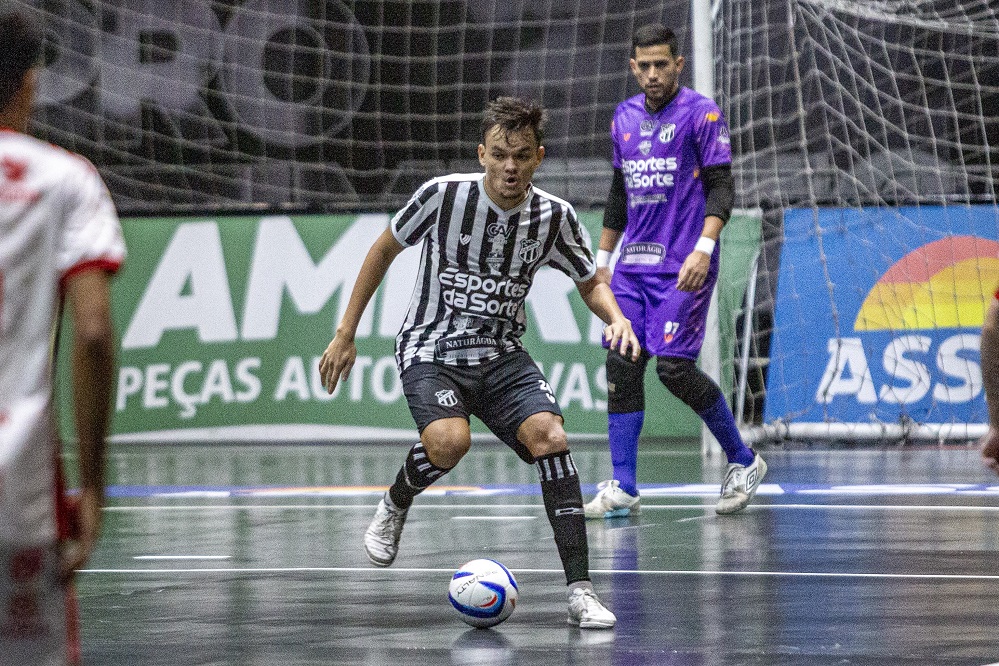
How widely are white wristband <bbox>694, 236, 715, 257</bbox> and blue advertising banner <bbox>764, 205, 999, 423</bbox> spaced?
4.16 metres

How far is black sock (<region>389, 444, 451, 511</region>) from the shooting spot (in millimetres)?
5460

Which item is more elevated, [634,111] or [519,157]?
[634,111]

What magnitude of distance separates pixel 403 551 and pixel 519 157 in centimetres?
223

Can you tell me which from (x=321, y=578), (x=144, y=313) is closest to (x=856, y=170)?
(x=144, y=313)

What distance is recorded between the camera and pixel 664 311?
7805 millimetres

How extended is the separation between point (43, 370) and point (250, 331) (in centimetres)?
1028

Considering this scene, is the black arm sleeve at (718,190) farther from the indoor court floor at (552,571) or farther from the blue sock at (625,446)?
the indoor court floor at (552,571)

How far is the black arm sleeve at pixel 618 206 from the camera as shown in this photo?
26.6ft

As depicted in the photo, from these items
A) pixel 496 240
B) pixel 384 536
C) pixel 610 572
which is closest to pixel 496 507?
pixel 610 572

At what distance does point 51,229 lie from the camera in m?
2.39

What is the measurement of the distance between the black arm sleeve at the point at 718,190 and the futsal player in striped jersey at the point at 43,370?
556 centimetres

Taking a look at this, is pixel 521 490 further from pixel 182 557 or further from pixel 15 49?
pixel 15 49

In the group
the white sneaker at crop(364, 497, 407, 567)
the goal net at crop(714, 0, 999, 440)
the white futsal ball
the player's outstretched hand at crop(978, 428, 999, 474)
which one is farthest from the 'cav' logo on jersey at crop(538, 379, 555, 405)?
the goal net at crop(714, 0, 999, 440)

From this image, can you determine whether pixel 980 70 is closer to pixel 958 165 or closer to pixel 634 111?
pixel 958 165
